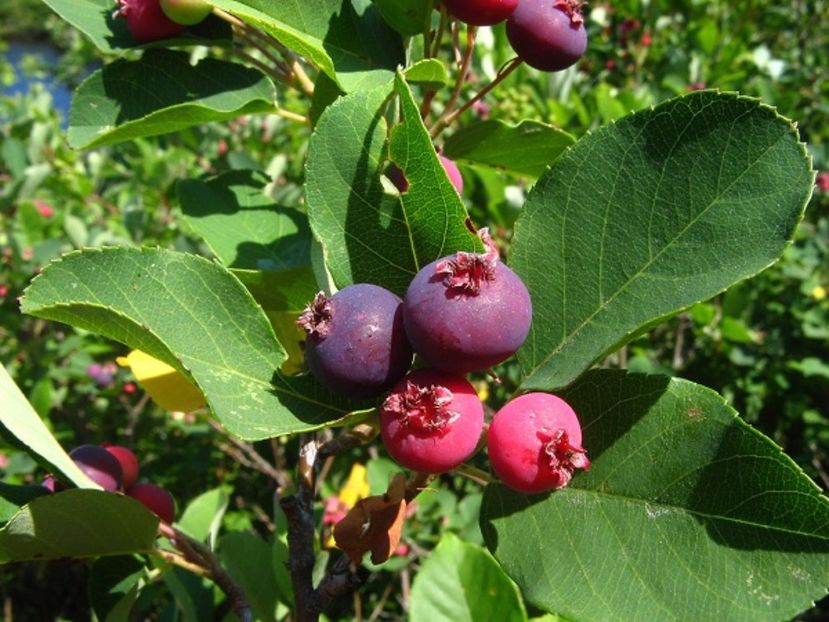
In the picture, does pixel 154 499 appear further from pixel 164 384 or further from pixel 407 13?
pixel 407 13

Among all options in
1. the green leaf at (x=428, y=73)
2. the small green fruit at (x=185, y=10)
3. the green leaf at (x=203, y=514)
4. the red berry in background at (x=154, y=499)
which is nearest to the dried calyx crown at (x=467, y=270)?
the green leaf at (x=428, y=73)

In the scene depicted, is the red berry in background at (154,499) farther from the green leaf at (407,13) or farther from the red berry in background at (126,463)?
the green leaf at (407,13)

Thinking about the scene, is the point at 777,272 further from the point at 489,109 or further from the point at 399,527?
the point at 399,527

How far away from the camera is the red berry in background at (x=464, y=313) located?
2.47 ft

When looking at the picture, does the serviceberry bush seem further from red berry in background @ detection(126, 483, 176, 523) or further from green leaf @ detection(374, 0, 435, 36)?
red berry in background @ detection(126, 483, 176, 523)

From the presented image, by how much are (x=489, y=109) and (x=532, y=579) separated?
2.54m

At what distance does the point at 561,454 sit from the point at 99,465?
2.42 feet

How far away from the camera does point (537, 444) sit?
0.80m

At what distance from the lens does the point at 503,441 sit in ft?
2.70

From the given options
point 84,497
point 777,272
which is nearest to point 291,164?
point 777,272

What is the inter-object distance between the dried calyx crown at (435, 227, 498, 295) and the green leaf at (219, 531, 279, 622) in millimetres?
926

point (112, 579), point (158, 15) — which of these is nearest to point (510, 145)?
point (158, 15)

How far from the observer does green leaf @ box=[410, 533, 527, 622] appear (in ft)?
3.19

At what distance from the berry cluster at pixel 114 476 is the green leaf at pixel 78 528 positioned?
5 centimetres
